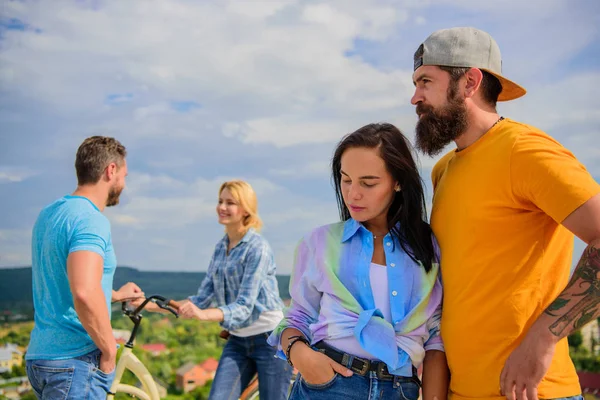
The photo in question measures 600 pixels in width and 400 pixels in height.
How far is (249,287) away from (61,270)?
1189 millimetres

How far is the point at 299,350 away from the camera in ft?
5.66

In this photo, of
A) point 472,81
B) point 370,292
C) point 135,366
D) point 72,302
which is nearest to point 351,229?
point 370,292

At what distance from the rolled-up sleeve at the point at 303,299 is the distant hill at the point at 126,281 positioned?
473 centimetres

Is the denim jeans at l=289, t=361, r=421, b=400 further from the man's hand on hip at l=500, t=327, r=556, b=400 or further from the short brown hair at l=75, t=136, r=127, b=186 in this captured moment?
the short brown hair at l=75, t=136, r=127, b=186

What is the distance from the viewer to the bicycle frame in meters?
3.50

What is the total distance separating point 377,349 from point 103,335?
1251mm

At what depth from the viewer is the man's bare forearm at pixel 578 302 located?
58.9 inches

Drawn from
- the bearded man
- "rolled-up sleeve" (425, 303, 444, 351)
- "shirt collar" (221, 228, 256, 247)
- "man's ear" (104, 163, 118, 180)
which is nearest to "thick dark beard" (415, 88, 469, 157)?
the bearded man

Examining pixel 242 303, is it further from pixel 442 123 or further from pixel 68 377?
pixel 442 123

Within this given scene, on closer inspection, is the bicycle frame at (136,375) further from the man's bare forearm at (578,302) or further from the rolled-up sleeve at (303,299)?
the man's bare forearm at (578,302)

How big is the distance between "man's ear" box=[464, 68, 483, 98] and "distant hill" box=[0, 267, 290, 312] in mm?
4842

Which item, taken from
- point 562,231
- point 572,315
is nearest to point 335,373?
point 572,315

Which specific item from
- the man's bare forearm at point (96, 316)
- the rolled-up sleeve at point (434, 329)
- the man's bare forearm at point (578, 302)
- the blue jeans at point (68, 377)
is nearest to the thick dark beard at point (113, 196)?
the man's bare forearm at point (96, 316)

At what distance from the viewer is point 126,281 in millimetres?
6711
